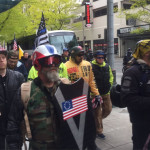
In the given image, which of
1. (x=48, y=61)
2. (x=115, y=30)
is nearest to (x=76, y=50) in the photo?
(x=48, y=61)

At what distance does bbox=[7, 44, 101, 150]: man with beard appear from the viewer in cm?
186

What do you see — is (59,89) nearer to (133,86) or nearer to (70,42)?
(133,86)

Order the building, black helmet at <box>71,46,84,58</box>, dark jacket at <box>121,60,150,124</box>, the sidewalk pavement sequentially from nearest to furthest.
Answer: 1. dark jacket at <box>121,60,150,124</box>
2. the sidewalk pavement
3. black helmet at <box>71,46,84,58</box>
4. the building

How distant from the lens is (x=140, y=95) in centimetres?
233

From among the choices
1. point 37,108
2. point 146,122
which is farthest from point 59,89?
point 146,122

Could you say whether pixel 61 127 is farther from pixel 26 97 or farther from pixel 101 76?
pixel 101 76

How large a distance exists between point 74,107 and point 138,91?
78 centimetres

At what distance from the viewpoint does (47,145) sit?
6.29ft

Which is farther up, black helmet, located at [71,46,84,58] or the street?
black helmet, located at [71,46,84,58]

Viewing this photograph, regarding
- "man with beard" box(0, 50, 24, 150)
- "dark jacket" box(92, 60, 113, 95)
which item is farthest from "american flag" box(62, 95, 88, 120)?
"dark jacket" box(92, 60, 113, 95)

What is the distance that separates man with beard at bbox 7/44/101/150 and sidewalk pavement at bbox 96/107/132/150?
2426 mm

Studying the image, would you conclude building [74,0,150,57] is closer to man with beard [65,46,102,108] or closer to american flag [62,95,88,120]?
man with beard [65,46,102,108]

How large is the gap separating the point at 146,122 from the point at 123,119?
355 cm

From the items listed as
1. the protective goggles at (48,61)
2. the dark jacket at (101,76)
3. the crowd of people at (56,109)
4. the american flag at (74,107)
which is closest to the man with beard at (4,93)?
the crowd of people at (56,109)
